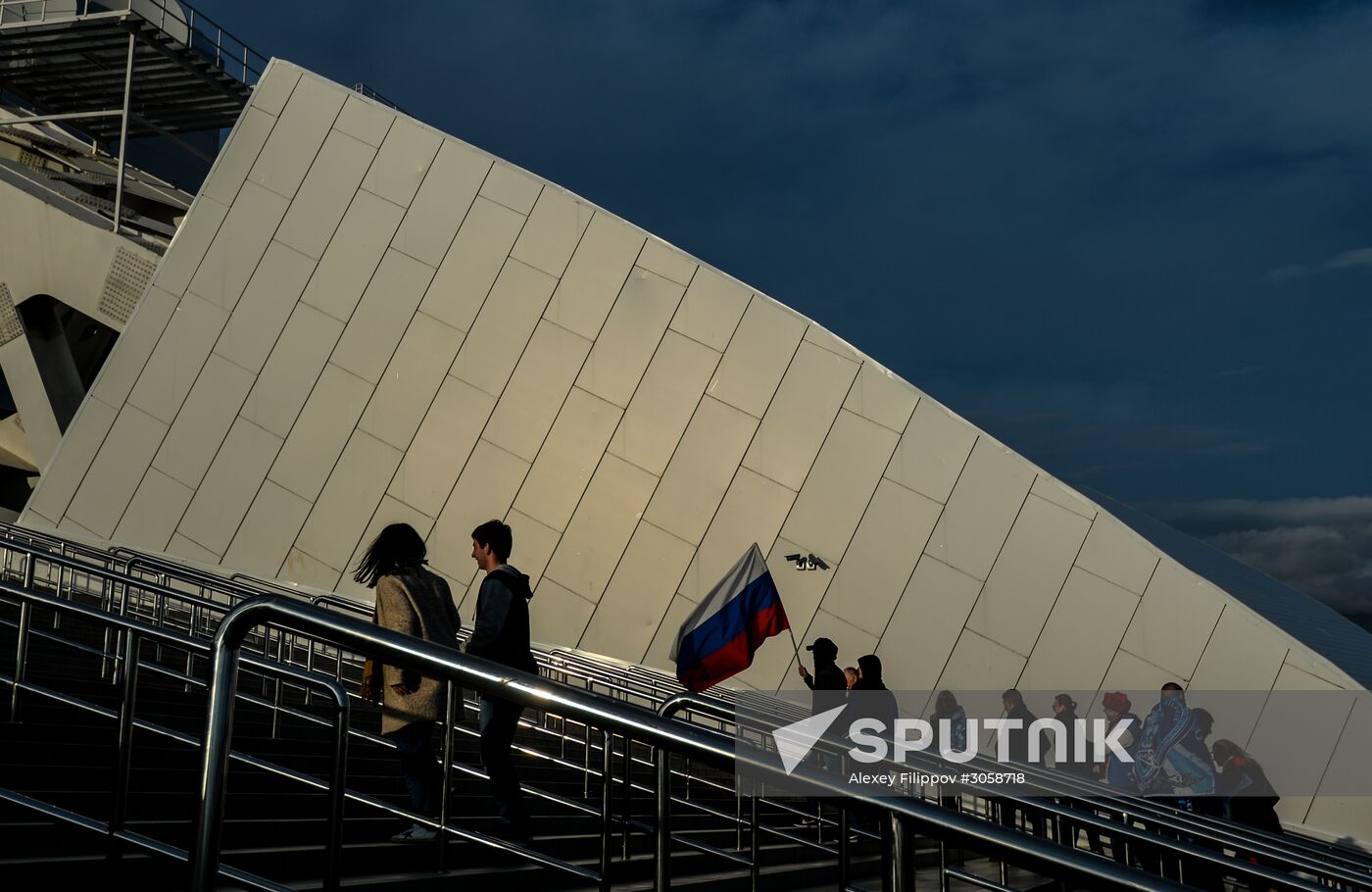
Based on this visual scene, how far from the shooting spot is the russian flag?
9445 millimetres

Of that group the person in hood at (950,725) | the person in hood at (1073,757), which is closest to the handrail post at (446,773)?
Result: the person in hood at (950,725)

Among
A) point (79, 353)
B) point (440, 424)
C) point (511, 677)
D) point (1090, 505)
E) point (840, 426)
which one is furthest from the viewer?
point (79, 353)

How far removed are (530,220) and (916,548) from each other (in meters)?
7.04

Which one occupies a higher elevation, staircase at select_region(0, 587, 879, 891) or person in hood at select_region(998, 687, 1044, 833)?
person in hood at select_region(998, 687, 1044, 833)

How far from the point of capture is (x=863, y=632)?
14.6 meters

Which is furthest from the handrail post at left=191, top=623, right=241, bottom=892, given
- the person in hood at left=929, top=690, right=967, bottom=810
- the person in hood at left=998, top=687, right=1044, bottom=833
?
the person in hood at left=998, top=687, right=1044, bottom=833

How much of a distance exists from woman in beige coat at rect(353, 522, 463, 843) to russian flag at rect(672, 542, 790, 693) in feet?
11.3

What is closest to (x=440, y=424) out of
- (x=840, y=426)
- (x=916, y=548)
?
(x=840, y=426)

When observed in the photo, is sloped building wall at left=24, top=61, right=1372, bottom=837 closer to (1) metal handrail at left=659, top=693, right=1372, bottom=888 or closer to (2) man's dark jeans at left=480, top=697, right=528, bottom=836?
(1) metal handrail at left=659, top=693, right=1372, bottom=888

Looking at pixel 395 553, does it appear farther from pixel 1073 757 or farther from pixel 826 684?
pixel 1073 757

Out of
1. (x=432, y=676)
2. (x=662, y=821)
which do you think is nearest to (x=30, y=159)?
(x=662, y=821)

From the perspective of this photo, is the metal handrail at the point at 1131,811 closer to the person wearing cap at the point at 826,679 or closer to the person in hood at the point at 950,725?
the person wearing cap at the point at 826,679

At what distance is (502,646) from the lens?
18.7ft

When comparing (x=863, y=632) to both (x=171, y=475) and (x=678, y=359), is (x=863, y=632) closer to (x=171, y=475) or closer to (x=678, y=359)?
(x=678, y=359)
